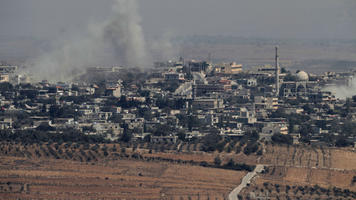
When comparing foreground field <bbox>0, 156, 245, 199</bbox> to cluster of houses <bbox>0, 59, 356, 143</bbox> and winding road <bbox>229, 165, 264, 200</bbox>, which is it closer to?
winding road <bbox>229, 165, 264, 200</bbox>

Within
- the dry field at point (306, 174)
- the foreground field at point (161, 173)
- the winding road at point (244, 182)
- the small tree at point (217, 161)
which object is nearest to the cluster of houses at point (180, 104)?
the dry field at point (306, 174)

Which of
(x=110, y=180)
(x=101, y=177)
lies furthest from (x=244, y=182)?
(x=101, y=177)

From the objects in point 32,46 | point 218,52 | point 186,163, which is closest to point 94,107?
point 186,163

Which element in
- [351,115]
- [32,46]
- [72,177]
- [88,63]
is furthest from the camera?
[32,46]

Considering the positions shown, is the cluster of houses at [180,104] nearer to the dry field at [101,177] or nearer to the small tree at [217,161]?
the small tree at [217,161]

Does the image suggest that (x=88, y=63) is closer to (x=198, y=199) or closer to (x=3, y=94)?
(x=3, y=94)

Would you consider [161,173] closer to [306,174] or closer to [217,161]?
[217,161]
